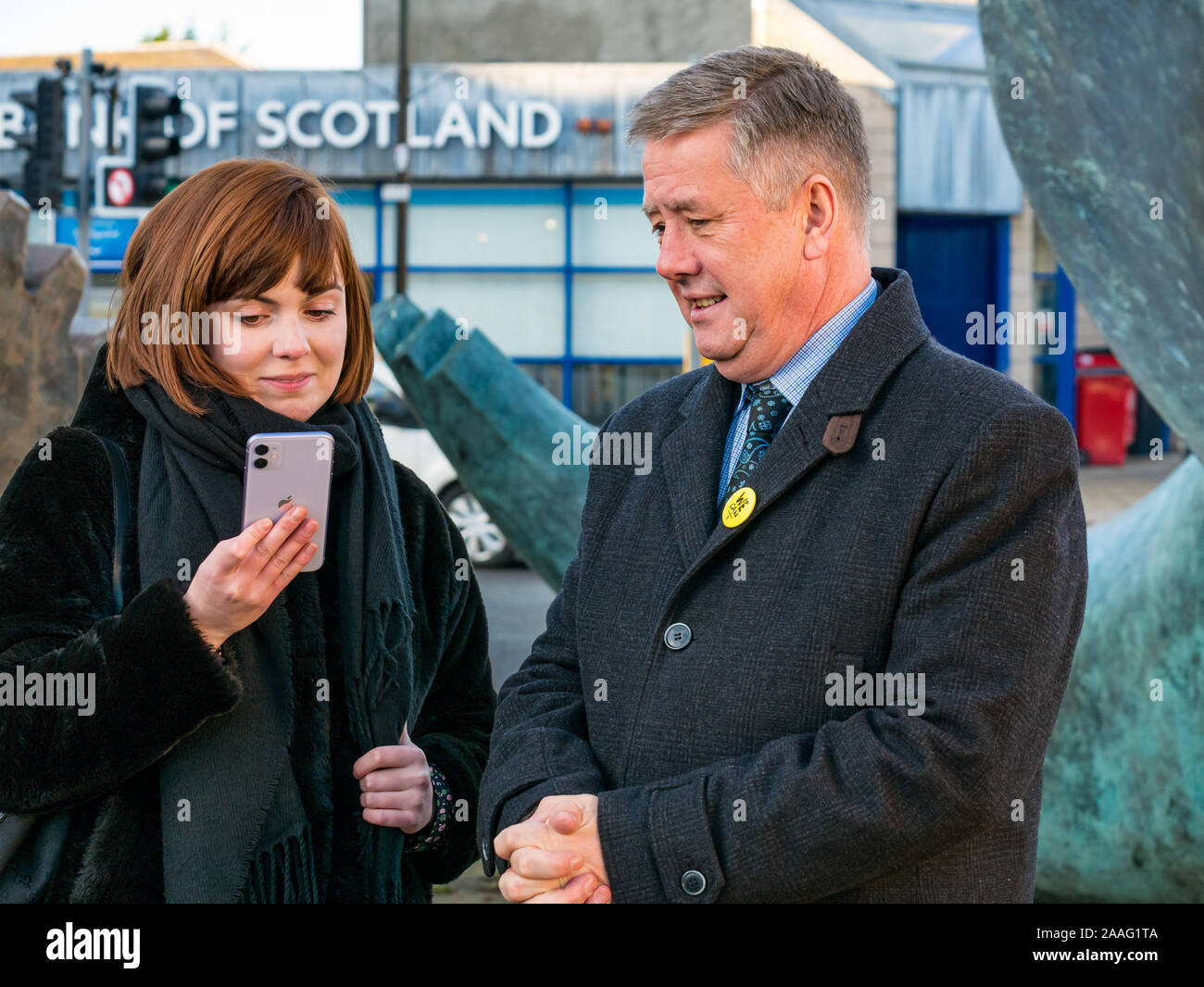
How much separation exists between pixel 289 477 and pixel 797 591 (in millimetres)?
702

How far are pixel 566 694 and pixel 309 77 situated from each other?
15310mm

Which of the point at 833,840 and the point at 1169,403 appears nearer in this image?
the point at 833,840

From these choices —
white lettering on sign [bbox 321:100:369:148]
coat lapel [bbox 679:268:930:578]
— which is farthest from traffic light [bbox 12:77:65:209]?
coat lapel [bbox 679:268:930:578]

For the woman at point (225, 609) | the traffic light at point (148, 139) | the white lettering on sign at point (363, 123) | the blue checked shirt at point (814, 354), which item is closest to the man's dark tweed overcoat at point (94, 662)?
the woman at point (225, 609)

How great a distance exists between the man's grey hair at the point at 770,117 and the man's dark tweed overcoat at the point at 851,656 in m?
0.19

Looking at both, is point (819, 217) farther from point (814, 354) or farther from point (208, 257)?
point (208, 257)

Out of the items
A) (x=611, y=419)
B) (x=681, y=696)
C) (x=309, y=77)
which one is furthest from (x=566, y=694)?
(x=309, y=77)

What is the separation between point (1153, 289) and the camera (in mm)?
2426

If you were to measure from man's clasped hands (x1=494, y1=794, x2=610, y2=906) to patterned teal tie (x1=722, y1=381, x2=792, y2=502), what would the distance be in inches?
17.8

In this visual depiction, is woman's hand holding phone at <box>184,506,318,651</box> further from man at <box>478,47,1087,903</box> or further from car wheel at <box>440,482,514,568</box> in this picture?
car wheel at <box>440,482,514,568</box>

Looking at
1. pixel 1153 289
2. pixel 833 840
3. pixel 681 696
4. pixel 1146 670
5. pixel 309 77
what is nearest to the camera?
pixel 833 840

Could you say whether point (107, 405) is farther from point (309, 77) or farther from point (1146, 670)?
point (309, 77)

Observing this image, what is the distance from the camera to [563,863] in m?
1.62

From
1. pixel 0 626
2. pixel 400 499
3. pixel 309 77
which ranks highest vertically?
pixel 309 77
